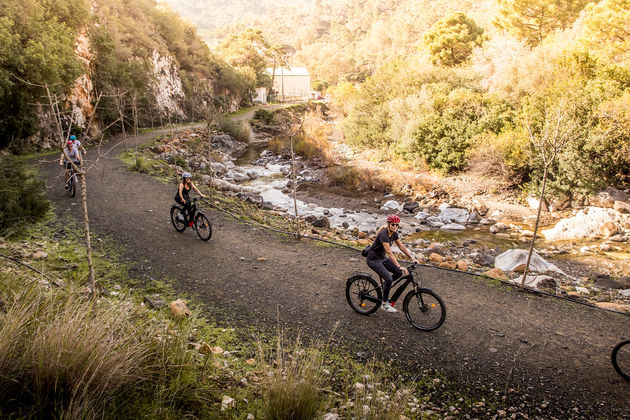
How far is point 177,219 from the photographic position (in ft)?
32.2

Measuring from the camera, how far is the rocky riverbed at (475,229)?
30.5 feet

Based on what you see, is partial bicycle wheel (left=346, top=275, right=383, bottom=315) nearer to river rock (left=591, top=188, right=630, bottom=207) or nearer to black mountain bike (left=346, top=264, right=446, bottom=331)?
black mountain bike (left=346, top=264, right=446, bottom=331)

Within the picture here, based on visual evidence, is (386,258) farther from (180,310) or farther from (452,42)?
(452,42)

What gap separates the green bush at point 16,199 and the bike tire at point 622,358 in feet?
37.6

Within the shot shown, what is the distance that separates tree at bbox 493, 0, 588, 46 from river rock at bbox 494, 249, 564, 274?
91.5ft

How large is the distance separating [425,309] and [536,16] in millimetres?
36397

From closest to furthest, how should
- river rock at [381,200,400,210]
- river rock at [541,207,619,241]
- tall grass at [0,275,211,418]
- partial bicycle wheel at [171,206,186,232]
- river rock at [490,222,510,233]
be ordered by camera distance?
tall grass at [0,275,211,418], partial bicycle wheel at [171,206,186,232], river rock at [541,207,619,241], river rock at [490,222,510,233], river rock at [381,200,400,210]

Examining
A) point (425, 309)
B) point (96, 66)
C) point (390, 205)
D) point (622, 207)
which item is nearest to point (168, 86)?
point (96, 66)

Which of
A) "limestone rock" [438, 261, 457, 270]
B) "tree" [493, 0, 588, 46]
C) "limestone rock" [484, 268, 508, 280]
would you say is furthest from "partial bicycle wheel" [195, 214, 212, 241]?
"tree" [493, 0, 588, 46]

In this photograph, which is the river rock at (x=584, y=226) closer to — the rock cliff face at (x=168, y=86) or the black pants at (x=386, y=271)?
the black pants at (x=386, y=271)

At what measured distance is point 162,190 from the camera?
46.4ft

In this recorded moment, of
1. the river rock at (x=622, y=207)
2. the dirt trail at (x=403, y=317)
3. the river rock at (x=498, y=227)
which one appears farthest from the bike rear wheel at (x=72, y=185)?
the river rock at (x=622, y=207)

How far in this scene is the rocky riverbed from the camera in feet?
30.5

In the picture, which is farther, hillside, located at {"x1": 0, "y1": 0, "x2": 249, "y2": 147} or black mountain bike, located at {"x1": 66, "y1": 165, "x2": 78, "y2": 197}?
hillside, located at {"x1": 0, "y1": 0, "x2": 249, "y2": 147}
